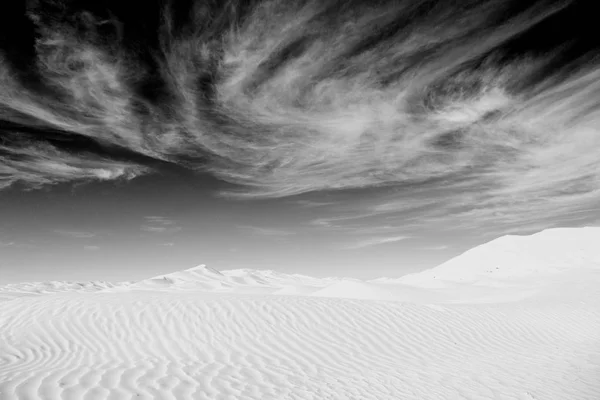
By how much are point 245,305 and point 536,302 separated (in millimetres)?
12109

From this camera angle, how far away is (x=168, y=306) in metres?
11.1

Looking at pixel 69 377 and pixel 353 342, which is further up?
pixel 353 342

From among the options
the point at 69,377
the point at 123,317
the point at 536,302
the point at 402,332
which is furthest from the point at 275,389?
the point at 536,302

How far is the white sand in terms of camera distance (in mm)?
5562

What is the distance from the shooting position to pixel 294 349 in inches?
328

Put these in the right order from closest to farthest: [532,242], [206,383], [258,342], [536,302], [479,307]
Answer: [206,383]
[258,342]
[479,307]
[536,302]
[532,242]

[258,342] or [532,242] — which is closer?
[258,342]

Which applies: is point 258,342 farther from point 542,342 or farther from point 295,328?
point 542,342

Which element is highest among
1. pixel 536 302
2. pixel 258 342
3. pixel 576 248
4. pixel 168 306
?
pixel 576 248

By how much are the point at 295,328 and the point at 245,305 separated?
7.38 ft

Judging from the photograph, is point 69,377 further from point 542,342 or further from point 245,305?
point 542,342

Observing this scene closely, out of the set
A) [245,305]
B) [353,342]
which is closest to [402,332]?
[353,342]

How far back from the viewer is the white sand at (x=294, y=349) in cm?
556

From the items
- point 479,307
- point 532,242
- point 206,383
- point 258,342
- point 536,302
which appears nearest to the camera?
point 206,383
